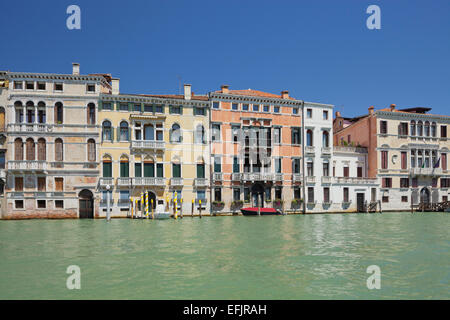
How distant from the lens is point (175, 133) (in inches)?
1147

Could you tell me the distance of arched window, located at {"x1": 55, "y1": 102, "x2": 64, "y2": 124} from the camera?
2681cm

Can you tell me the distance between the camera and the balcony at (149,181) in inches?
1089

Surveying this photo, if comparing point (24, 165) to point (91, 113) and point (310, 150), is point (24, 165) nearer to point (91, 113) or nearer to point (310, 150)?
point (91, 113)

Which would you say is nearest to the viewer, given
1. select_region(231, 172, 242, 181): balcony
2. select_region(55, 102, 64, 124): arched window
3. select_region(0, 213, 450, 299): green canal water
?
select_region(0, 213, 450, 299): green canal water

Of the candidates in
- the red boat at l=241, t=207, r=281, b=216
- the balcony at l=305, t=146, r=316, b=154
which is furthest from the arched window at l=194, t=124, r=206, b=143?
the balcony at l=305, t=146, r=316, b=154

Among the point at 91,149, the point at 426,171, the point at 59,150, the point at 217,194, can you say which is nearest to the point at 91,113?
the point at 91,149

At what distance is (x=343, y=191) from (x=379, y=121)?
7256mm

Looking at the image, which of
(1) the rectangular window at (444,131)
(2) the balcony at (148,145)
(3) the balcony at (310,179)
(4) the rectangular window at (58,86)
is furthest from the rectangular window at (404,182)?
(4) the rectangular window at (58,86)

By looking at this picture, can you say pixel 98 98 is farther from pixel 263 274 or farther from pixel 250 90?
pixel 263 274

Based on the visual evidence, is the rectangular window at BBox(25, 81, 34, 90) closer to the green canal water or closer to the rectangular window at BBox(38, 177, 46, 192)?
the rectangular window at BBox(38, 177, 46, 192)

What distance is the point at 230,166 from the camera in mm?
30484

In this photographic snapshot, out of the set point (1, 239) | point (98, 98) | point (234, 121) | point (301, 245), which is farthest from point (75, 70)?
point (301, 245)

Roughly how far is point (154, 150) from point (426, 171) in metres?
25.0

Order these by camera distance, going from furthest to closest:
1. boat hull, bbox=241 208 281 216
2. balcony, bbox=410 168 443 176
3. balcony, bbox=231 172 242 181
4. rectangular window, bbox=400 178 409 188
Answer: rectangular window, bbox=400 178 409 188 < balcony, bbox=410 168 443 176 < balcony, bbox=231 172 242 181 < boat hull, bbox=241 208 281 216
